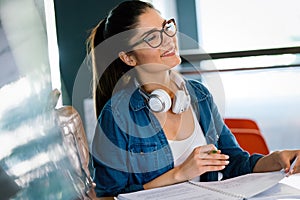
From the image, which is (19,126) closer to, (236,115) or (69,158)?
(69,158)

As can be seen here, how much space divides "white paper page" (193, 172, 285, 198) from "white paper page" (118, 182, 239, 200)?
42 mm

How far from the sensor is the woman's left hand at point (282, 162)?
136 centimetres

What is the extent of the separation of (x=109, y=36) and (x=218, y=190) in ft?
1.81

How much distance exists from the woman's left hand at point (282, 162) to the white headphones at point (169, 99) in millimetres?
275

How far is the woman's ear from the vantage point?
57.7 inches

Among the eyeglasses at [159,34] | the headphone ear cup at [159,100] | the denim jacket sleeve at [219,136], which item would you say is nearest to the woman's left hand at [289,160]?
the denim jacket sleeve at [219,136]

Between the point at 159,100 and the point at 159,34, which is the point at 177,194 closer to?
the point at 159,100

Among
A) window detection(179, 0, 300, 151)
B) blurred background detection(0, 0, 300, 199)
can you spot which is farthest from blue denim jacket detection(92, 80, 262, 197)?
window detection(179, 0, 300, 151)

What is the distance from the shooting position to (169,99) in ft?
4.58

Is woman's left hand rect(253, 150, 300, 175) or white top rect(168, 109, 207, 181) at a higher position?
white top rect(168, 109, 207, 181)

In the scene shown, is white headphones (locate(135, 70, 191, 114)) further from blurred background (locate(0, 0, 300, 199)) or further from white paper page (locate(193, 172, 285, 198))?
blurred background (locate(0, 0, 300, 199))

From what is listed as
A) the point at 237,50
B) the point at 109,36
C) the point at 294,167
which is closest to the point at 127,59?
the point at 109,36

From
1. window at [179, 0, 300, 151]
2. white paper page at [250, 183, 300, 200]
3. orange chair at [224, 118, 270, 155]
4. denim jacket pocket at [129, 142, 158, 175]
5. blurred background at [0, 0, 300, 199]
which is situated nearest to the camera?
white paper page at [250, 183, 300, 200]

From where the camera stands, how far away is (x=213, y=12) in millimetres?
3529
